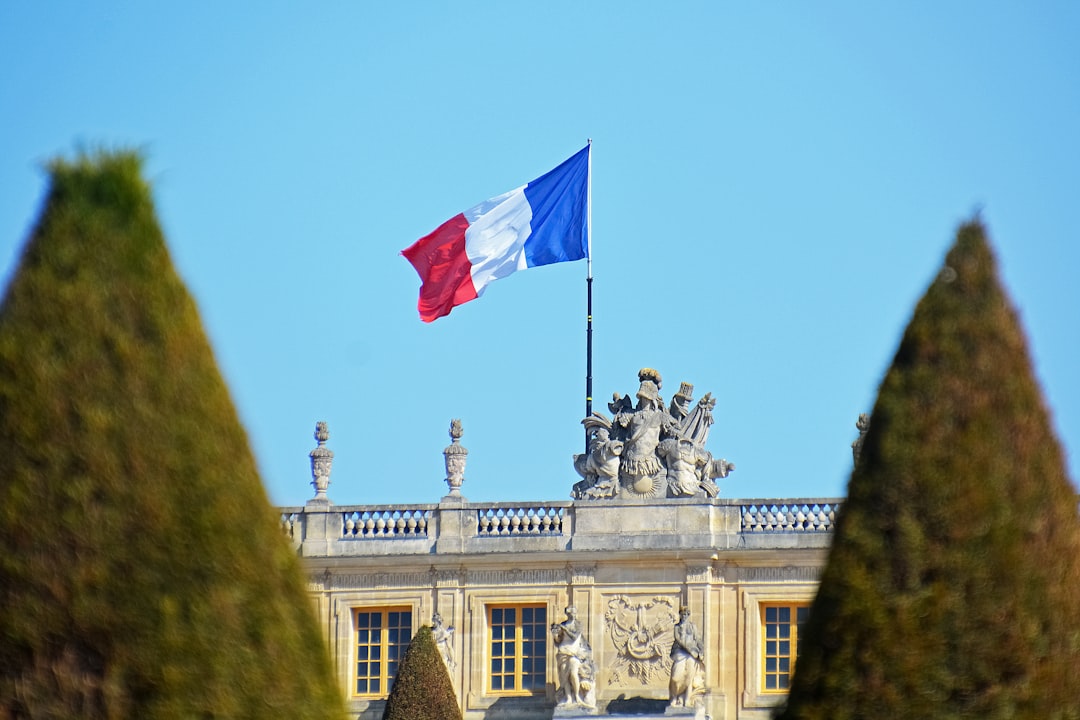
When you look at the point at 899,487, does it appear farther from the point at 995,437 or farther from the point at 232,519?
the point at 232,519

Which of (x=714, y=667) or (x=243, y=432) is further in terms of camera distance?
(x=714, y=667)

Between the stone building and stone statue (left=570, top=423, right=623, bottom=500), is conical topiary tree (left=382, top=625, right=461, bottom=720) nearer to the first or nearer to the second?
the stone building

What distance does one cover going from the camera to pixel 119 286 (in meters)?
13.2

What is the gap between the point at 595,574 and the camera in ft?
125

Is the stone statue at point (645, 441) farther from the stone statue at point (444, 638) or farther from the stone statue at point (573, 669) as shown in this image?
the stone statue at point (444, 638)

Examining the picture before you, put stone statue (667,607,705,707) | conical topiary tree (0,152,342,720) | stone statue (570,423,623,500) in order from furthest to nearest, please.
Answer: stone statue (570,423,623,500) < stone statue (667,607,705,707) < conical topiary tree (0,152,342,720)

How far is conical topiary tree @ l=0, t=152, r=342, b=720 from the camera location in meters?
12.8

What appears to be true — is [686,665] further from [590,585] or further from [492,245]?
[492,245]

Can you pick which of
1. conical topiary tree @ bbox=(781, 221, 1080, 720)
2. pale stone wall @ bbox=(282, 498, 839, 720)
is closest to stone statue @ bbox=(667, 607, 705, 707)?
pale stone wall @ bbox=(282, 498, 839, 720)

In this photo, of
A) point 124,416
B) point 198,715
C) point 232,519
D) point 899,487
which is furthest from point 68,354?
point 899,487

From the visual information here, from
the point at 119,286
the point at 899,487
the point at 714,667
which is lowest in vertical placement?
the point at 714,667

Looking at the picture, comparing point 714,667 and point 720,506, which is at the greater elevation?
point 720,506

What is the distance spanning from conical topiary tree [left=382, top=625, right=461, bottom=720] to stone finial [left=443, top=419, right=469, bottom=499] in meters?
3.56

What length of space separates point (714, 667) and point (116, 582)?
25.5 m
